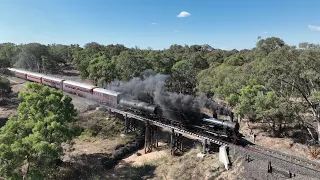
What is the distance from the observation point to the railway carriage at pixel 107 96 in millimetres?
35428

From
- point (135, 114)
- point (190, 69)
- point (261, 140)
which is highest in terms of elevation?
point (190, 69)

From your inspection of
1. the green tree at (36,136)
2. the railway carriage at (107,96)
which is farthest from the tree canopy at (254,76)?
the green tree at (36,136)

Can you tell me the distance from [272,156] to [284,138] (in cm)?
1126

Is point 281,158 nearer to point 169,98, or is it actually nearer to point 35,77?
point 169,98

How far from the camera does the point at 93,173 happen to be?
998 inches

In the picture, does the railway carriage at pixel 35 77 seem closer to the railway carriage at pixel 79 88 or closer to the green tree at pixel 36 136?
the railway carriage at pixel 79 88

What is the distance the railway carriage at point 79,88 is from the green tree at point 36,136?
17.8m

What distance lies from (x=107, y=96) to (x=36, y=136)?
18475 millimetres

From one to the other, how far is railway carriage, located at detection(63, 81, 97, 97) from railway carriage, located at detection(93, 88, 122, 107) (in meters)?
2.12

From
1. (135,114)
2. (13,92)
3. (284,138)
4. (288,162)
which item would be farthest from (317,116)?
(13,92)

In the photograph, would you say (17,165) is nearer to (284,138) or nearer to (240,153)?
(240,153)

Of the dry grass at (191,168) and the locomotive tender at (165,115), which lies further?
the locomotive tender at (165,115)

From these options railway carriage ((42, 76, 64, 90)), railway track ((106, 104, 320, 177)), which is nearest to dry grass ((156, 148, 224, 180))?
railway track ((106, 104, 320, 177))

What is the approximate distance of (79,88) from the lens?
46.3m
